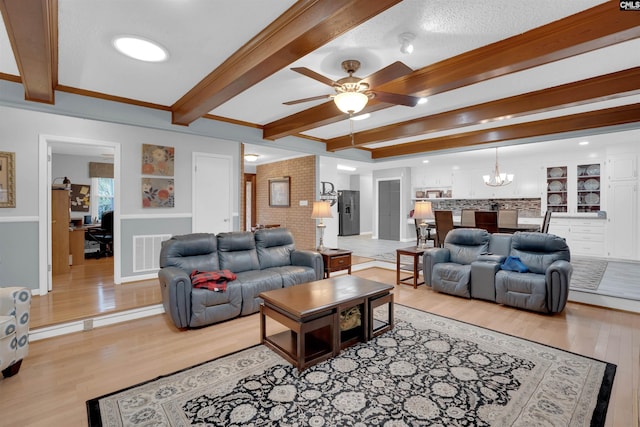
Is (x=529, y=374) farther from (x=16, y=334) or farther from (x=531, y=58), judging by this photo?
(x=16, y=334)

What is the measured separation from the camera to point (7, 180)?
3578 mm

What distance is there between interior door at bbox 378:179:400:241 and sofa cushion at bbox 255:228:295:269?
5920 millimetres

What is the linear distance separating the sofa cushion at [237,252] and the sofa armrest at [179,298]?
71 centimetres

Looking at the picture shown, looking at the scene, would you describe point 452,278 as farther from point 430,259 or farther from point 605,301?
point 605,301

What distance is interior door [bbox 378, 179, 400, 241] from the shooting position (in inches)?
380

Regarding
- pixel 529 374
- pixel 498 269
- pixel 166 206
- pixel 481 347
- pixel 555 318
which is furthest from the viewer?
pixel 166 206

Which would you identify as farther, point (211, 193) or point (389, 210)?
point (389, 210)

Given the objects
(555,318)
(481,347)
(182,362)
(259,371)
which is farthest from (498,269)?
(182,362)

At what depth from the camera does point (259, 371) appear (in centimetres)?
235

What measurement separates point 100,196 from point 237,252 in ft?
18.1

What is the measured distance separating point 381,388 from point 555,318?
2.57m

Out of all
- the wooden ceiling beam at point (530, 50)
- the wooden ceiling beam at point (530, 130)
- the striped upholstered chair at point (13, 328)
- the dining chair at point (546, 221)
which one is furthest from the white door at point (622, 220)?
the striped upholstered chair at point (13, 328)

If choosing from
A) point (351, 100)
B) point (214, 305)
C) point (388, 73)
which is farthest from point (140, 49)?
point (214, 305)

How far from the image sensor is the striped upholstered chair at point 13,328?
2.14 meters
